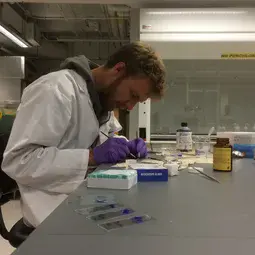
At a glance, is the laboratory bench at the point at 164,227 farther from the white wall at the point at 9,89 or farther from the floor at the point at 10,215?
the white wall at the point at 9,89

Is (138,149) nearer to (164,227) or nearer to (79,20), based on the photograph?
(164,227)

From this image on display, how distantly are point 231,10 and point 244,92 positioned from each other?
122 cm

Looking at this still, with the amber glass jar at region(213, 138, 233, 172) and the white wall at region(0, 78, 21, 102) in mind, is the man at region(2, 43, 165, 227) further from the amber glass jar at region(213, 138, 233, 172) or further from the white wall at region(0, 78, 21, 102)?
the white wall at region(0, 78, 21, 102)

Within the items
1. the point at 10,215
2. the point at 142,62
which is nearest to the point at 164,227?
the point at 142,62

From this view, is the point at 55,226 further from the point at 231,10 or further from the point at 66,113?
the point at 231,10

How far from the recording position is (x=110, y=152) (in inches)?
52.4

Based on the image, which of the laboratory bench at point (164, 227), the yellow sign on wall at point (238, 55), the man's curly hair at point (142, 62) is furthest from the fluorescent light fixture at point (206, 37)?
the laboratory bench at point (164, 227)

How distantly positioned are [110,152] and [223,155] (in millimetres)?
435

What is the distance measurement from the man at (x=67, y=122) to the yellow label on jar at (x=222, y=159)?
36cm

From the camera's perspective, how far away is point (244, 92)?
377 centimetres

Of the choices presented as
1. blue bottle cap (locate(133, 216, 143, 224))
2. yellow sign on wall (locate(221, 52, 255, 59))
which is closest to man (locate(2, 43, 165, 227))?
blue bottle cap (locate(133, 216, 143, 224))

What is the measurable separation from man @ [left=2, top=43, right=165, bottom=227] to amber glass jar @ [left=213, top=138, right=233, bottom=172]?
14.1 inches

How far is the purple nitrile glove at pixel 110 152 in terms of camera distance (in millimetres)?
1306

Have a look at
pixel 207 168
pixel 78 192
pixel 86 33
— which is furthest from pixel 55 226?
pixel 86 33
